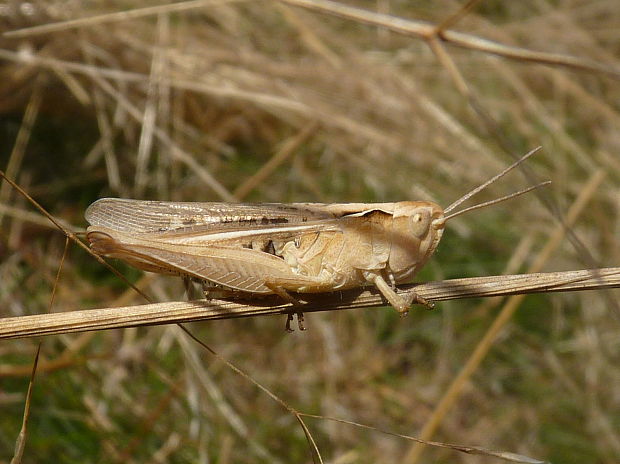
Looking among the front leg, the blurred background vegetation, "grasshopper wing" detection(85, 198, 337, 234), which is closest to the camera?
the front leg

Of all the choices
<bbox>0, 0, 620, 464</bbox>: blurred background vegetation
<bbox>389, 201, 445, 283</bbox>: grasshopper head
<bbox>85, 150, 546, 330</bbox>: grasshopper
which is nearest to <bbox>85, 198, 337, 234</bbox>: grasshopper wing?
<bbox>85, 150, 546, 330</bbox>: grasshopper

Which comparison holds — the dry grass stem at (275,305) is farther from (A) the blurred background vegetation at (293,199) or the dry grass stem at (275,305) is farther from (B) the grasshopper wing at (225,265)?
(A) the blurred background vegetation at (293,199)

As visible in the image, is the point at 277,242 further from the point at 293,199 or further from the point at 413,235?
the point at 293,199

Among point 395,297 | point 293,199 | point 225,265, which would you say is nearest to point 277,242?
point 225,265

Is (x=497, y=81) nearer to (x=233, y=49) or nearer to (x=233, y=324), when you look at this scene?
(x=233, y=49)

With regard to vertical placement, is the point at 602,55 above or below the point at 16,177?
above

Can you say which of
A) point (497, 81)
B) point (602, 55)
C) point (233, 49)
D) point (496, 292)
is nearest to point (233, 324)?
point (233, 49)

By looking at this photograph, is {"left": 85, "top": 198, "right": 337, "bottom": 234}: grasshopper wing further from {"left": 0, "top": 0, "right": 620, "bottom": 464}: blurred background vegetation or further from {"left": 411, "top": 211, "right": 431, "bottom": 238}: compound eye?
{"left": 0, "top": 0, "right": 620, "bottom": 464}: blurred background vegetation
